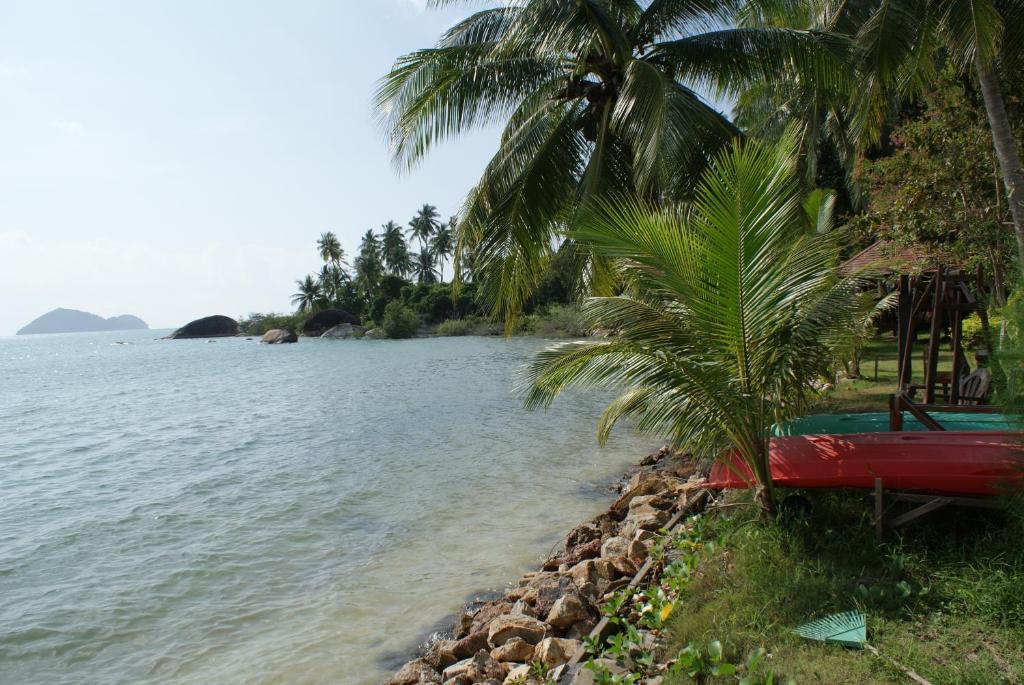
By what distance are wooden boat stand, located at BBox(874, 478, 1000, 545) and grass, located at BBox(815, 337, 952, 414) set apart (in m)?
6.14

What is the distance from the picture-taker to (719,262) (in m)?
5.08

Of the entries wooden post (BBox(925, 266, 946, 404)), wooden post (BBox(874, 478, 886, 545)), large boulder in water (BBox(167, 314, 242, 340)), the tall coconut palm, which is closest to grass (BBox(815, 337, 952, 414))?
wooden post (BBox(925, 266, 946, 404))

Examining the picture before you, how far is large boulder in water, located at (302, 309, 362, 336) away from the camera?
80250mm

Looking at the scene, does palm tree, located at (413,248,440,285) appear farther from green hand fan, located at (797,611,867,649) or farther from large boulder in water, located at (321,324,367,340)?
green hand fan, located at (797,611,867,649)

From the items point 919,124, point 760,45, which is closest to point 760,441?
point 760,45

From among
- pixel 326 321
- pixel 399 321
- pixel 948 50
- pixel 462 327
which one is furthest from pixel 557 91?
pixel 326 321

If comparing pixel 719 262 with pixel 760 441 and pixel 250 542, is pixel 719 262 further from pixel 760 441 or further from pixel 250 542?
pixel 250 542

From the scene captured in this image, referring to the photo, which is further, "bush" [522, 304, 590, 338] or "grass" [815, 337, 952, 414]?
"bush" [522, 304, 590, 338]

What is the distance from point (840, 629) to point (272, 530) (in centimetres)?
857

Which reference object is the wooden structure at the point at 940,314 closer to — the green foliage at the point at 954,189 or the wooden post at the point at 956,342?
the wooden post at the point at 956,342

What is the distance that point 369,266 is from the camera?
81.1 meters

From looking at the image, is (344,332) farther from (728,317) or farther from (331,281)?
(728,317)

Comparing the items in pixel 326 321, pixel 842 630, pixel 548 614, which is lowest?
pixel 548 614

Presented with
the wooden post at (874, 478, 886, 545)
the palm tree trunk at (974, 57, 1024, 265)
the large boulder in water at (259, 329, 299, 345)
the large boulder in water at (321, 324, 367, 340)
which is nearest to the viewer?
the wooden post at (874, 478, 886, 545)
